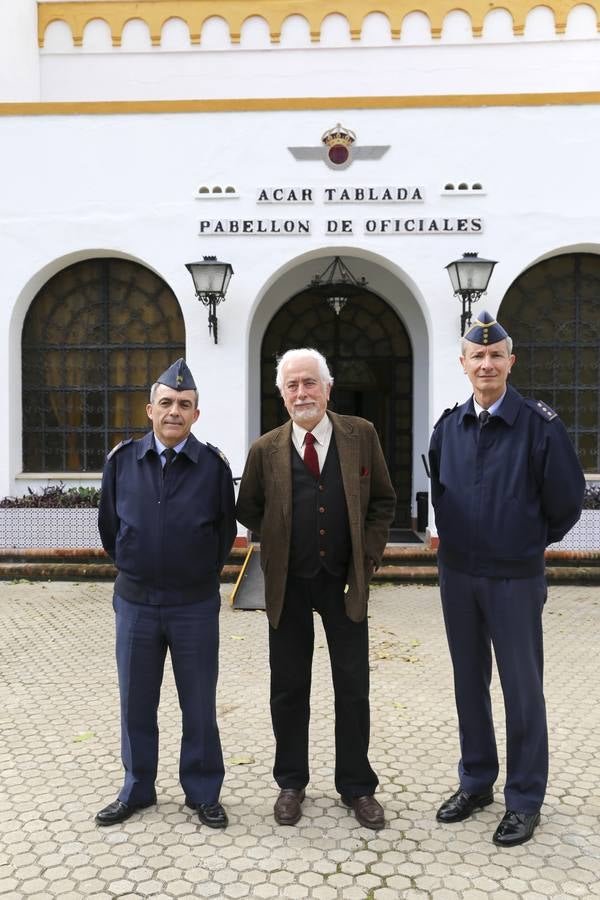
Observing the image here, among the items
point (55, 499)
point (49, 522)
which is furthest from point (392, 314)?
point (49, 522)

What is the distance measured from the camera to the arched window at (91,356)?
32.0ft

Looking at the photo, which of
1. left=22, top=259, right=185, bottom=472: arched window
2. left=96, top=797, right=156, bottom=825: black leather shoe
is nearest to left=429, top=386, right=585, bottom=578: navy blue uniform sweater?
left=96, top=797, right=156, bottom=825: black leather shoe

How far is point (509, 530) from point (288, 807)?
1531mm

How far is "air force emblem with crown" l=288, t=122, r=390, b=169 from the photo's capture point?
898 cm

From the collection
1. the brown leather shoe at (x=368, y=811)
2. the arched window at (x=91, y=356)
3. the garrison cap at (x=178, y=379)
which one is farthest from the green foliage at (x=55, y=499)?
the brown leather shoe at (x=368, y=811)

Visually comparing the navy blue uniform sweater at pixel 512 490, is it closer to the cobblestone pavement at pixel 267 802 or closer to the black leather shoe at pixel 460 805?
the black leather shoe at pixel 460 805

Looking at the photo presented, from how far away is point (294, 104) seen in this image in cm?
898

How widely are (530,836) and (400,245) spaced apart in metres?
7.16

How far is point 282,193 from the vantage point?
9.05 metres

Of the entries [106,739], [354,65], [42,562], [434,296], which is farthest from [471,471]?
[354,65]

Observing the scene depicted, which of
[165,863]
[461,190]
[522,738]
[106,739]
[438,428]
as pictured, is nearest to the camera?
[165,863]

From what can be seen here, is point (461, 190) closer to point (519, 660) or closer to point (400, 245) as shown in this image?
point (400, 245)

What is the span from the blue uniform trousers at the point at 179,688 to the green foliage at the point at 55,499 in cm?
613

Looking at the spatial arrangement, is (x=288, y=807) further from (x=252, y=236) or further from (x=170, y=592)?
(x=252, y=236)
